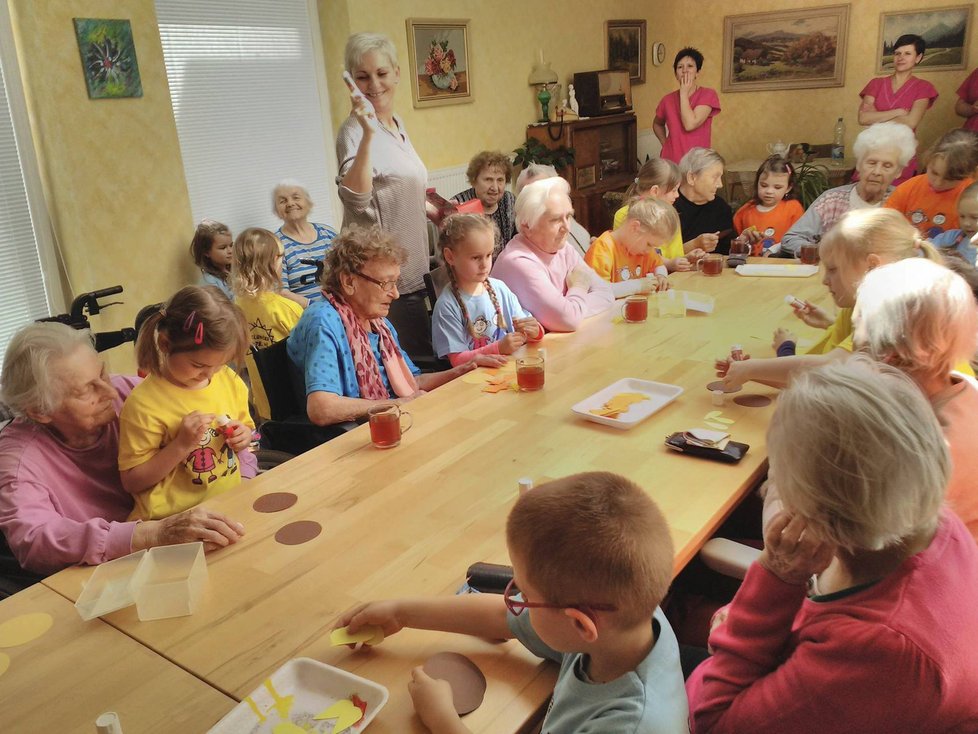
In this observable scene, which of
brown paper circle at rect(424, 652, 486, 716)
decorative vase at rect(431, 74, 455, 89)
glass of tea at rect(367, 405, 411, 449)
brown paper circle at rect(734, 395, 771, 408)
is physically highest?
decorative vase at rect(431, 74, 455, 89)

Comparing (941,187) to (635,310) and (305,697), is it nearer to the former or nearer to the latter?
(635,310)

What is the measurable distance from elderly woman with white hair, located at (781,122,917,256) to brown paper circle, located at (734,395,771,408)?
2366 millimetres

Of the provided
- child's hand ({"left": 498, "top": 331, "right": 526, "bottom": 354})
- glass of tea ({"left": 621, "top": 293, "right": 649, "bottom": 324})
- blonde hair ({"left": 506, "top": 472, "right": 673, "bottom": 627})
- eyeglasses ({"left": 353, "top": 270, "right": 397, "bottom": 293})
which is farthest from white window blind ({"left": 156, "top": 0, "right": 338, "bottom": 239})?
blonde hair ({"left": 506, "top": 472, "right": 673, "bottom": 627})

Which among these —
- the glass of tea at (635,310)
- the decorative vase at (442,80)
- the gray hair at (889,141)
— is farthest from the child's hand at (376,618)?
the decorative vase at (442,80)

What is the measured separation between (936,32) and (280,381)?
→ 7.16 meters

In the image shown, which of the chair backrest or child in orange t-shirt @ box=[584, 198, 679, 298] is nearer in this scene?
the chair backrest

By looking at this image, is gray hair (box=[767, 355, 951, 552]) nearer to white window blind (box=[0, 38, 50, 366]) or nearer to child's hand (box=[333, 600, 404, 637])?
child's hand (box=[333, 600, 404, 637])

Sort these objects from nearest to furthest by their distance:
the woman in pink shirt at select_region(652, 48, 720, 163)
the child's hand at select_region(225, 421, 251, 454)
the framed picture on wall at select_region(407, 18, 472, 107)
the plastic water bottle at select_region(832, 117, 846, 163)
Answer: the child's hand at select_region(225, 421, 251, 454)
the framed picture on wall at select_region(407, 18, 472, 107)
the woman in pink shirt at select_region(652, 48, 720, 163)
the plastic water bottle at select_region(832, 117, 846, 163)

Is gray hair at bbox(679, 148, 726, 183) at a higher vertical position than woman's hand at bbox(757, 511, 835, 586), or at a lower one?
higher

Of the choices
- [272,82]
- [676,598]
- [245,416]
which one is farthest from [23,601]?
[272,82]

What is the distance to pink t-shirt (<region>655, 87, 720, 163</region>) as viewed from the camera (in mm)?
6297

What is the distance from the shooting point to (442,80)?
5.63m

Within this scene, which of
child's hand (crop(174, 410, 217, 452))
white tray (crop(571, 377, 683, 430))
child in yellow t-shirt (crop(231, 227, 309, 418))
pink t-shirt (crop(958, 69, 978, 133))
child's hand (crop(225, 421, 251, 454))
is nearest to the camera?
child's hand (crop(174, 410, 217, 452))

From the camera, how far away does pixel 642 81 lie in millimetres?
8117
